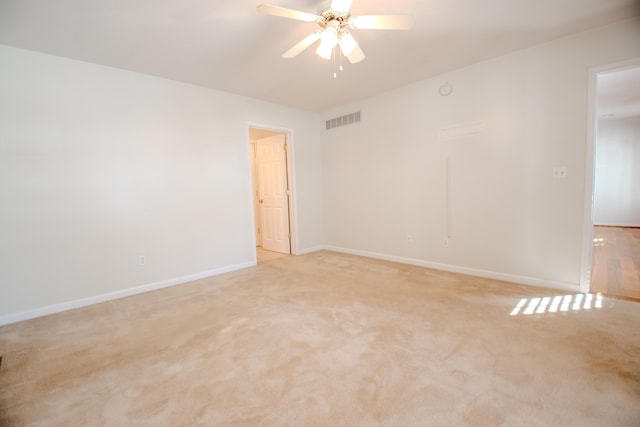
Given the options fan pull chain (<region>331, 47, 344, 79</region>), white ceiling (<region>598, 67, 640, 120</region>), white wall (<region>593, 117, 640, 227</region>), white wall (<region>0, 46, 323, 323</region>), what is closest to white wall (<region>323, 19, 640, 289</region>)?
white ceiling (<region>598, 67, 640, 120</region>)

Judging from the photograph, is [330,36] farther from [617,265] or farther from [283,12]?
[617,265]

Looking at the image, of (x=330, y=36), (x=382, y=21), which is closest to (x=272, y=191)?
(x=330, y=36)

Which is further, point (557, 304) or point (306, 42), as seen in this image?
point (557, 304)

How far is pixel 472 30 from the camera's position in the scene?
8.71 feet

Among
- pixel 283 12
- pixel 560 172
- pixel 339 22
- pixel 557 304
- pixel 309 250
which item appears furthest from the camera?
pixel 309 250

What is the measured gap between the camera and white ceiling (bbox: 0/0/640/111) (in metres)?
2.22

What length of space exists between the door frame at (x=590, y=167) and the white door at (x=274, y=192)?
4.11m

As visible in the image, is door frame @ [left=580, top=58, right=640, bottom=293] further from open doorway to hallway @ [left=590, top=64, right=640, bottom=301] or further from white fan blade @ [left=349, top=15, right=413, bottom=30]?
open doorway to hallway @ [left=590, top=64, right=640, bottom=301]

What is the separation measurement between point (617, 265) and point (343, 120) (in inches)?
179

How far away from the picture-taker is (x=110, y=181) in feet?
10.4

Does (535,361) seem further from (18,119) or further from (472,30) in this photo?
(18,119)

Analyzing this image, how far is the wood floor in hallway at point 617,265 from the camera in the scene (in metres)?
2.94

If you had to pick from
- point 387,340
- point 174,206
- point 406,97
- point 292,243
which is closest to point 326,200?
point 292,243

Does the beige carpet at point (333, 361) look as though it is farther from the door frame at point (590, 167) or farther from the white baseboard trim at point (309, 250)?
the white baseboard trim at point (309, 250)
